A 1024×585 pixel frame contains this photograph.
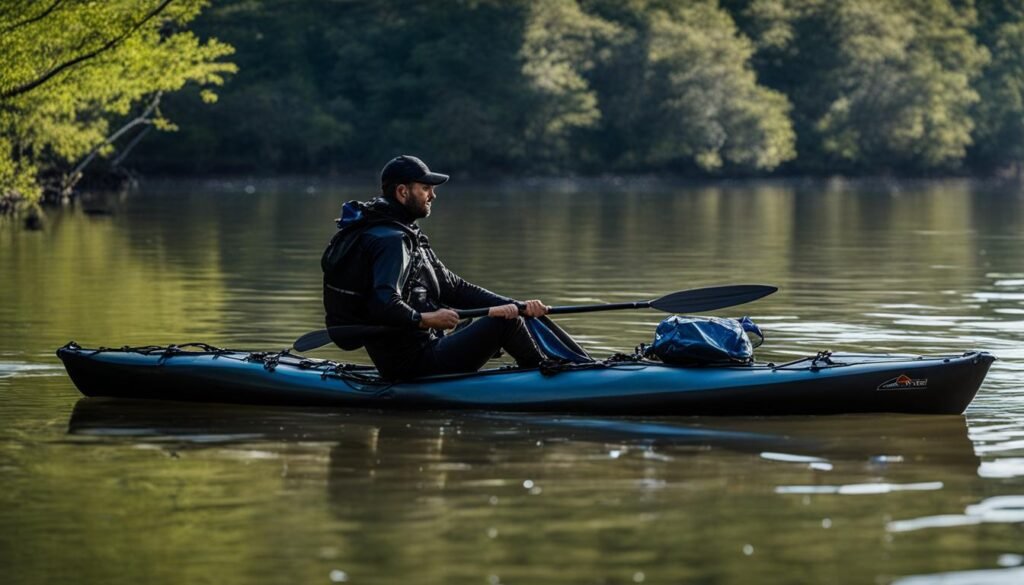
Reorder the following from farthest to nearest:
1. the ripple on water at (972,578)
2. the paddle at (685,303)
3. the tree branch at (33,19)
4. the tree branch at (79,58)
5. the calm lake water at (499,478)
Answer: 1. the tree branch at (79,58)
2. the tree branch at (33,19)
3. the paddle at (685,303)
4. the calm lake water at (499,478)
5. the ripple on water at (972,578)

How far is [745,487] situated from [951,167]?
287 ft

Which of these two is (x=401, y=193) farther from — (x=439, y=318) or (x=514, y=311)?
(x=514, y=311)

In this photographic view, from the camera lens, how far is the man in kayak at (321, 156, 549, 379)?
10328 mm

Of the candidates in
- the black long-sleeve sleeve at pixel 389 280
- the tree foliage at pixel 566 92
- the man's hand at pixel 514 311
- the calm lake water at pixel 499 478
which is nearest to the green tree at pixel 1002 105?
the tree foliage at pixel 566 92

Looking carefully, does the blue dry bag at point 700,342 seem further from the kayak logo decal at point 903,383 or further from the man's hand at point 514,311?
the kayak logo decal at point 903,383

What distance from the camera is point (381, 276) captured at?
10312 mm

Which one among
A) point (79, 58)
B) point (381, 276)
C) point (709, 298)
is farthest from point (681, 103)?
point (381, 276)

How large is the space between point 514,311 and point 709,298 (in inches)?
57.1

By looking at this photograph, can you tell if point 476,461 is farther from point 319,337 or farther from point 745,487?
point 319,337

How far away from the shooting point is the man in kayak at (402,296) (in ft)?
33.9

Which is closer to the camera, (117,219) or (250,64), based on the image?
(117,219)

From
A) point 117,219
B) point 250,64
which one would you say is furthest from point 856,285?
point 250,64

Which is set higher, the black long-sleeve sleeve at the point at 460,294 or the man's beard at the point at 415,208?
the man's beard at the point at 415,208

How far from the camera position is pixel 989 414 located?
10625mm
